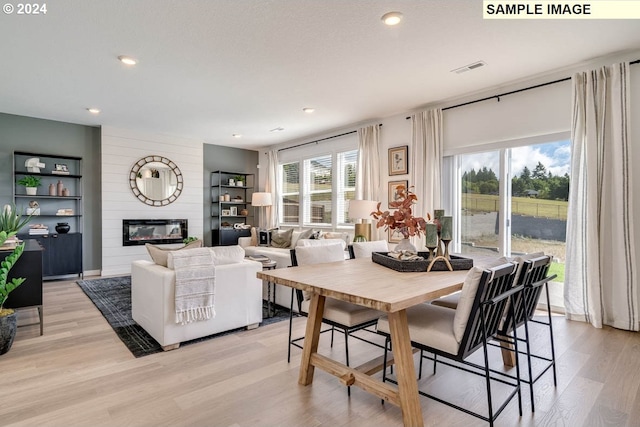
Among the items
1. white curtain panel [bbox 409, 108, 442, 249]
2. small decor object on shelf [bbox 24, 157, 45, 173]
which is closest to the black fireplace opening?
small decor object on shelf [bbox 24, 157, 45, 173]

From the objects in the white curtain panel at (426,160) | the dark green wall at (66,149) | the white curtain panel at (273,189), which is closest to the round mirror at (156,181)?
the dark green wall at (66,149)

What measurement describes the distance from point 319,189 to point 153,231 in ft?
10.9

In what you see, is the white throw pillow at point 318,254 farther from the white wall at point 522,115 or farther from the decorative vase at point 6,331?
the white wall at point 522,115

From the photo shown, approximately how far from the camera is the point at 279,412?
193 centimetres

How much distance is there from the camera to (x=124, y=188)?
6262 mm

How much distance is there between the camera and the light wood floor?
74.0 inches

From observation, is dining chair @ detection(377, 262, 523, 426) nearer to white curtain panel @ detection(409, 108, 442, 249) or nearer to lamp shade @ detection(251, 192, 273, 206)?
white curtain panel @ detection(409, 108, 442, 249)

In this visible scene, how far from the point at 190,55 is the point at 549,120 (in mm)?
3866

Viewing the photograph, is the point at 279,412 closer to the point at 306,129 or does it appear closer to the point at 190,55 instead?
the point at 190,55

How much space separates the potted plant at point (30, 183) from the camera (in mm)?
5340

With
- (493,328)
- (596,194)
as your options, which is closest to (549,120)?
(596,194)

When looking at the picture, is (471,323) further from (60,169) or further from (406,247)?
(60,169)

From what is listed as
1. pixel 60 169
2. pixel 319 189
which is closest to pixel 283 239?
pixel 319 189

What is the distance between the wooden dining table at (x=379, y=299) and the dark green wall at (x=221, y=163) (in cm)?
567
